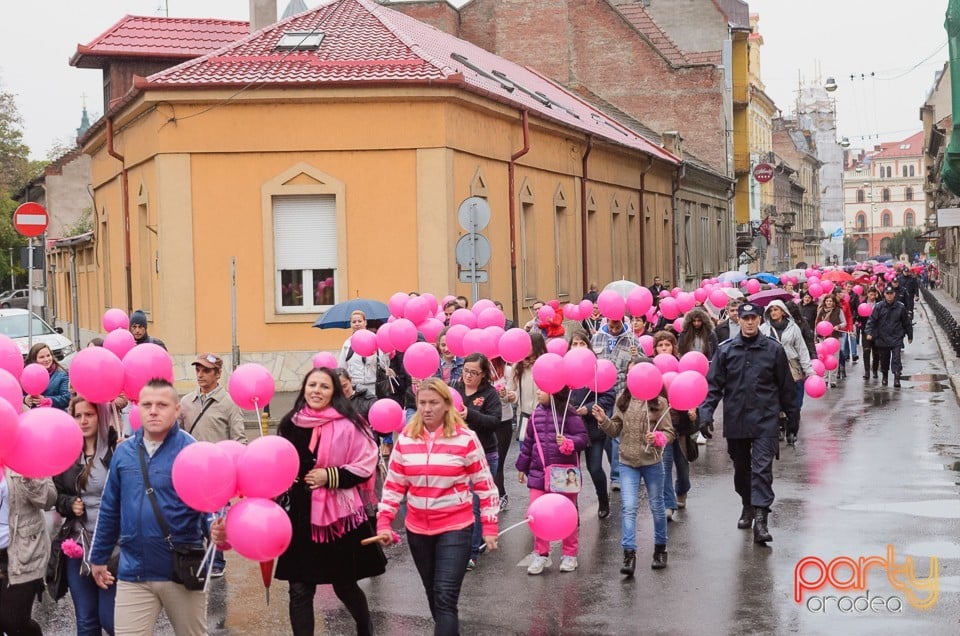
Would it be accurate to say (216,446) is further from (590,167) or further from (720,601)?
(590,167)

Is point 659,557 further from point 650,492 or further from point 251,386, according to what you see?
point 251,386

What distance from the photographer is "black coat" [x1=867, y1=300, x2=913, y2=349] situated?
22.7 metres

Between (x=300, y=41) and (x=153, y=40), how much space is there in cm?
954

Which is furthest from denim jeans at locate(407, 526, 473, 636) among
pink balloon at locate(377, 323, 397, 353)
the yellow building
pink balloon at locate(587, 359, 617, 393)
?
the yellow building

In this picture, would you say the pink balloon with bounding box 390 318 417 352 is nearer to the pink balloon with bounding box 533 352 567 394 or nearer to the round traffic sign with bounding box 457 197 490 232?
the pink balloon with bounding box 533 352 567 394

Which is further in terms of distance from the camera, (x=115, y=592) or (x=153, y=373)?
(x=153, y=373)

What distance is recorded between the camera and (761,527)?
1006 centimetres

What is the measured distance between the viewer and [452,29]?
45062 millimetres

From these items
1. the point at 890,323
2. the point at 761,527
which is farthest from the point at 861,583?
the point at 890,323

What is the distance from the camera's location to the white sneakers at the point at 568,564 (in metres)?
9.27

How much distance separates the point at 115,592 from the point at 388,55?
17.3 m

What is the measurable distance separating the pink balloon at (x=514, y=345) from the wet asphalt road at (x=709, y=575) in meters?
1.45

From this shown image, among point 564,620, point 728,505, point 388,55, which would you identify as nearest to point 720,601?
point 564,620

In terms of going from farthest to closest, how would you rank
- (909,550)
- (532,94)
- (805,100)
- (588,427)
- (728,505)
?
(805,100)
(532,94)
(728,505)
(588,427)
(909,550)
